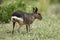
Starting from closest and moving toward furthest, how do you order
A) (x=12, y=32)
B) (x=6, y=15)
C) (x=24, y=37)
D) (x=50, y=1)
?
1. (x=24, y=37)
2. (x=12, y=32)
3. (x=6, y=15)
4. (x=50, y=1)

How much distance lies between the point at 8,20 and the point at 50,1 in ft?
28.9

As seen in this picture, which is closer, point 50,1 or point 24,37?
point 24,37

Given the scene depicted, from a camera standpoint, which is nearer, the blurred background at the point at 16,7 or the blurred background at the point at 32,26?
the blurred background at the point at 32,26

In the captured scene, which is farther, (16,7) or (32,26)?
(16,7)

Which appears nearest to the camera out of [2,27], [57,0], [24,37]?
[24,37]

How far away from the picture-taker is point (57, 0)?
1035 inches

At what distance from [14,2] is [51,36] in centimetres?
556

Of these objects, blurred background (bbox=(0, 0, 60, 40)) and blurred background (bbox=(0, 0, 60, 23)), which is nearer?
blurred background (bbox=(0, 0, 60, 40))

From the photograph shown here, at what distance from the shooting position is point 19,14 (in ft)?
41.9

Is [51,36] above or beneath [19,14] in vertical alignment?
beneath

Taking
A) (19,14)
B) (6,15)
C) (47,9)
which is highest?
(19,14)

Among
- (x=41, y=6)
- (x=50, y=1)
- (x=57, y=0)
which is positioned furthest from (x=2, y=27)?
(x=57, y=0)

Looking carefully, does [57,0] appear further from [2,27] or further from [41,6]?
[2,27]

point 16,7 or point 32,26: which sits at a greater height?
point 16,7
